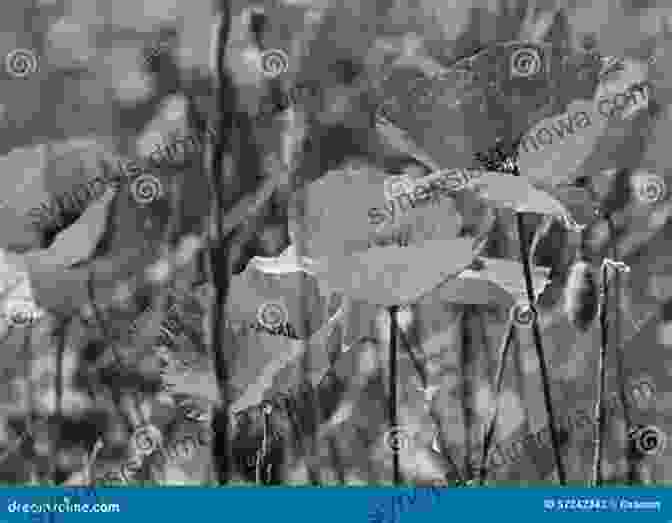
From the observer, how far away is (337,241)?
1.04 m

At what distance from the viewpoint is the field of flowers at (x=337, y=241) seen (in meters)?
1.04

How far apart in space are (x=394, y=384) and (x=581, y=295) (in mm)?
224

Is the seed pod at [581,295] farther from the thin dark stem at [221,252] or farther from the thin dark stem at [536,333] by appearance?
the thin dark stem at [221,252]

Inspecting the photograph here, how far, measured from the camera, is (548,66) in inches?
40.7

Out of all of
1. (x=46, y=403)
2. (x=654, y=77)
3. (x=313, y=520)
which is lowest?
(x=313, y=520)

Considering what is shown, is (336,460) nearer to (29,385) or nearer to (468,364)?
(468,364)

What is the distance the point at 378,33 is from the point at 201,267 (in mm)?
321

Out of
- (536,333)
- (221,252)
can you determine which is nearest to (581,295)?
(536,333)

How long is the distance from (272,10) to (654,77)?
16.6 inches

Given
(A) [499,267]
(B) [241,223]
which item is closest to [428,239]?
(A) [499,267]

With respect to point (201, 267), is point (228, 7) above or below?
above

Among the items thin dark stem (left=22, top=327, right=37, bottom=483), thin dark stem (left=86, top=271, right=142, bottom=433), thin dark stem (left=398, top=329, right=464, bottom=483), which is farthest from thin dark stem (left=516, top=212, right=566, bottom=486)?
thin dark stem (left=22, top=327, right=37, bottom=483)

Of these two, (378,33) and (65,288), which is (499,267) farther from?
(65,288)

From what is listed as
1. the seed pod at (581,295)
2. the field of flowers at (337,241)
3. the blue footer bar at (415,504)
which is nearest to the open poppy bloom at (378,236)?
the field of flowers at (337,241)
